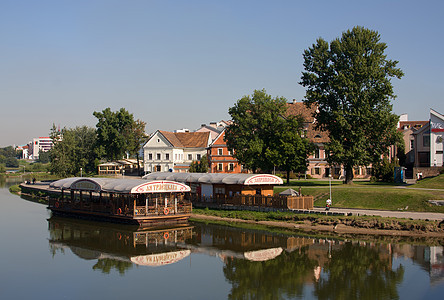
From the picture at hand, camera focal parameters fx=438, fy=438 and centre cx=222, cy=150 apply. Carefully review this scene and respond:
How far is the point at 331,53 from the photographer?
5456 centimetres

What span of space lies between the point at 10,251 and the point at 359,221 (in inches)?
1081

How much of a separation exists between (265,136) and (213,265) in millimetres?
31706

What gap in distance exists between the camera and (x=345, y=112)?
52.1 meters

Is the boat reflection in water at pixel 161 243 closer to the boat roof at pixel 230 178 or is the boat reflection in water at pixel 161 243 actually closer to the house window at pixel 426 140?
the boat roof at pixel 230 178

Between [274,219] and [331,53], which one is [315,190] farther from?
[331,53]

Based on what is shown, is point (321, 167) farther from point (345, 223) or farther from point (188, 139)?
point (345, 223)

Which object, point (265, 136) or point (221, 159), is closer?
point (265, 136)

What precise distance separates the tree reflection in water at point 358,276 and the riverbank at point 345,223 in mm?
4675

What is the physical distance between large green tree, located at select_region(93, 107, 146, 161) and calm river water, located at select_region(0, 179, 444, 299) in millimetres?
51298

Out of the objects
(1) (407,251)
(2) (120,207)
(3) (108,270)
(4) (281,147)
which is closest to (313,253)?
(1) (407,251)

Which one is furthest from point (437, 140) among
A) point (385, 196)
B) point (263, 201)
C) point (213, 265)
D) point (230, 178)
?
point (213, 265)

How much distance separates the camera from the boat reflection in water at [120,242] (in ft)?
96.4

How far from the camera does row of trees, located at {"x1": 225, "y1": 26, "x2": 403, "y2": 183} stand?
51.4 m

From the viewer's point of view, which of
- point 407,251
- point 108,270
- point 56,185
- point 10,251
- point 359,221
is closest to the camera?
point 108,270
